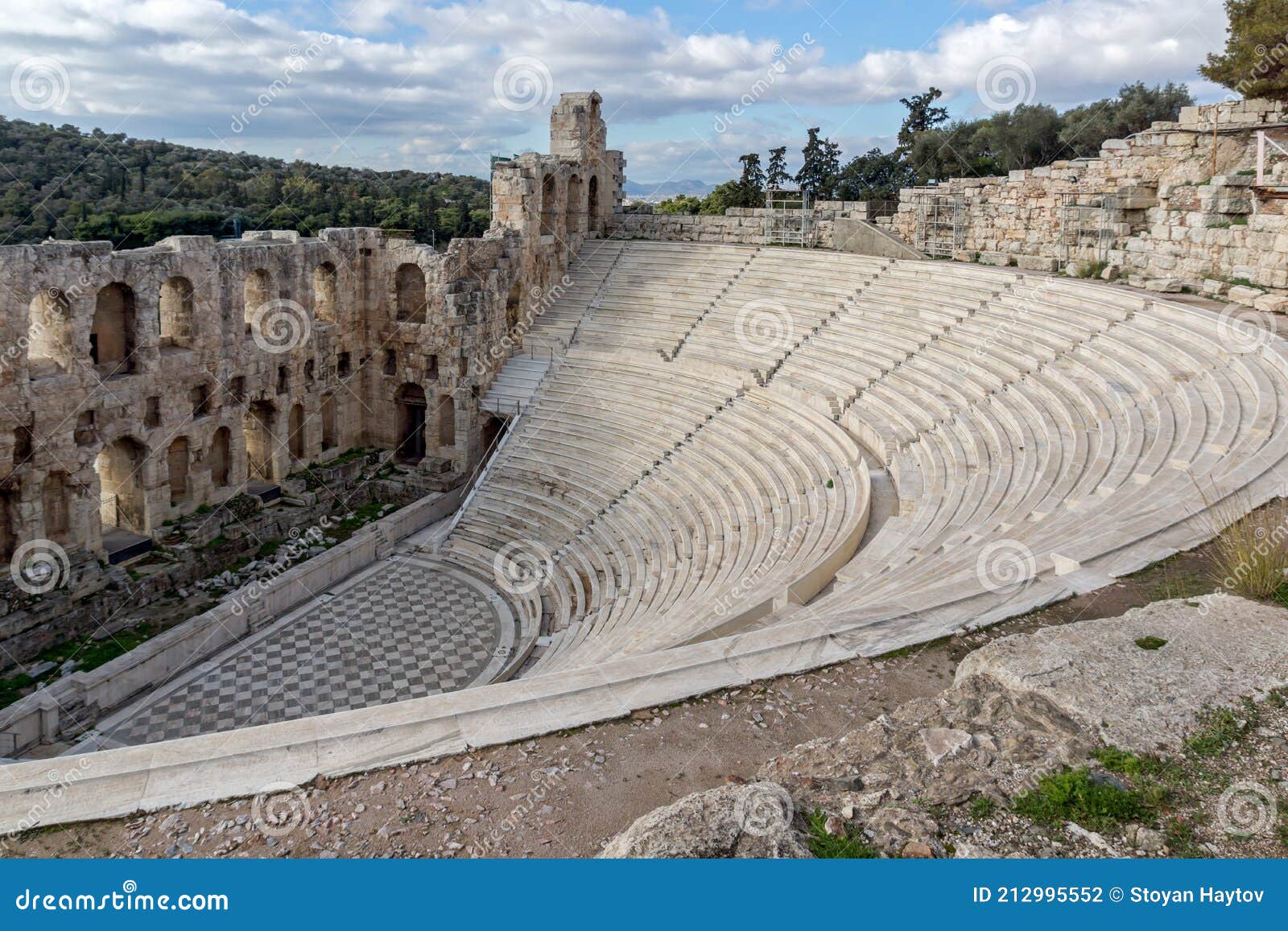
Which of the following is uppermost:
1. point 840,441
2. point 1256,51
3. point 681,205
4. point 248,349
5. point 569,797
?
point 1256,51

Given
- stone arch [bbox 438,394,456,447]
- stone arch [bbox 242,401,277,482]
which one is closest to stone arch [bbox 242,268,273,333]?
stone arch [bbox 242,401,277,482]

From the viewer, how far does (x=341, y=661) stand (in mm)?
15219

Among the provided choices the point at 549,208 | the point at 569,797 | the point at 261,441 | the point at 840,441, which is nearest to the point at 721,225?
the point at 549,208

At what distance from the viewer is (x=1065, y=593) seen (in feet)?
24.4

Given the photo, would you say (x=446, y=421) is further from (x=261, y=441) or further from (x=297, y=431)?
(x=261, y=441)

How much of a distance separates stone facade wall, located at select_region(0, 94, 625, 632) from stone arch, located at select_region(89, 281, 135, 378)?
4 cm

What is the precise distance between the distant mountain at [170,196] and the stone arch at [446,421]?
10728mm

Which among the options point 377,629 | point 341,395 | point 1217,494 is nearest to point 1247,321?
point 1217,494

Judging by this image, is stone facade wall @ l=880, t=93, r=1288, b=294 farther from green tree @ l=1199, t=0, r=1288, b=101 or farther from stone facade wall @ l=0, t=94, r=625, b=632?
stone facade wall @ l=0, t=94, r=625, b=632

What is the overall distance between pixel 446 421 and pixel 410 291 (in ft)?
11.7

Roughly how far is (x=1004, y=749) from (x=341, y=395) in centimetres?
2044

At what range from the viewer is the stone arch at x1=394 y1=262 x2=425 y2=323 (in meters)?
24.0

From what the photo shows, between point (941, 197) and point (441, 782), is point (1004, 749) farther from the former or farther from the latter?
point (941, 197)

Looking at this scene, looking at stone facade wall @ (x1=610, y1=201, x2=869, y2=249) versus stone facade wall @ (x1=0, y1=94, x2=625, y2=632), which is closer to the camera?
stone facade wall @ (x1=0, y1=94, x2=625, y2=632)
